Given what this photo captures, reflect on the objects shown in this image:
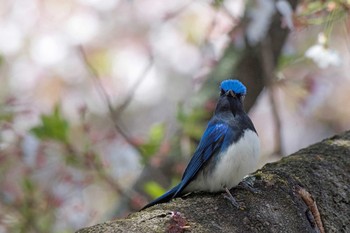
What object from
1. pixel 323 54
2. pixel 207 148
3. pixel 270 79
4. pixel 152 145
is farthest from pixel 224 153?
pixel 270 79

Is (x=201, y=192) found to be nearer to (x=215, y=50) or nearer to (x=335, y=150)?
(x=335, y=150)

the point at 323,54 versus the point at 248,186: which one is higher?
the point at 323,54

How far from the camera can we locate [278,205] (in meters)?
2.25

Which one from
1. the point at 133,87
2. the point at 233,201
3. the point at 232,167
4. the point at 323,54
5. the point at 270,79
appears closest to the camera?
the point at 233,201

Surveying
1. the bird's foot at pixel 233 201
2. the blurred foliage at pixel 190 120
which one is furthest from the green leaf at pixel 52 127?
the bird's foot at pixel 233 201

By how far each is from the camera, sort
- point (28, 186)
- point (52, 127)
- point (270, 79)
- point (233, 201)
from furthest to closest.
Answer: point (270, 79), point (28, 186), point (52, 127), point (233, 201)

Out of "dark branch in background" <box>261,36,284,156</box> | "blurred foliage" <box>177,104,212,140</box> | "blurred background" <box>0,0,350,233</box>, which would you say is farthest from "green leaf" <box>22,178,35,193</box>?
"dark branch in background" <box>261,36,284,156</box>

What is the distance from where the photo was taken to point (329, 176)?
8.30 feet

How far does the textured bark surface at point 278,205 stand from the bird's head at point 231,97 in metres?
0.44

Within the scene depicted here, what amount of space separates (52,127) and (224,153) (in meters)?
1.45

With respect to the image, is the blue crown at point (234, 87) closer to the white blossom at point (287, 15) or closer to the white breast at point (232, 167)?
the white breast at point (232, 167)

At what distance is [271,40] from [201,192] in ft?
9.18

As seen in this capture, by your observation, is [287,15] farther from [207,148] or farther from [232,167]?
[232,167]

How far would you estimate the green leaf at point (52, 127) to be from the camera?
3.97m
